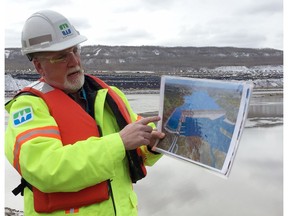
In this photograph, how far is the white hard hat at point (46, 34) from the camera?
1995 mm

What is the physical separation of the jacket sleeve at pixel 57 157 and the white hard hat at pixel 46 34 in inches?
14.5

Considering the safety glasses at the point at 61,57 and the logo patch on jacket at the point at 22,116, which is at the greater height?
the safety glasses at the point at 61,57

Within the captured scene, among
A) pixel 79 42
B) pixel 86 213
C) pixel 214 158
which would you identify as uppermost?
pixel 79 42

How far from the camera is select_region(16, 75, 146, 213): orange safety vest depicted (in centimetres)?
187

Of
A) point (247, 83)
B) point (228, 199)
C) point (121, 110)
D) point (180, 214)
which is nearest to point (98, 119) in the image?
point (121, 110)

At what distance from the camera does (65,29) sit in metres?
2.08

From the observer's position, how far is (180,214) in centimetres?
500

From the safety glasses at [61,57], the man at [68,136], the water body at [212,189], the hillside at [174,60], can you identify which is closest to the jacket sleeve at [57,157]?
the man at [68,136]

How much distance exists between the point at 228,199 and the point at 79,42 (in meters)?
3.94

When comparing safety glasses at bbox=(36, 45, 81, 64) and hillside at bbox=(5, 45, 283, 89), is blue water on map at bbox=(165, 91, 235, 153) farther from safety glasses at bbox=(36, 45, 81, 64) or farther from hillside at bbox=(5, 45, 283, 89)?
hillside at bbox=(5, 45, 283, 89)

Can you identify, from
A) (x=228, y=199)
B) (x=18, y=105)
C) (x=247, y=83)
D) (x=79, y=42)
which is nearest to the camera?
(x=247, y=83)

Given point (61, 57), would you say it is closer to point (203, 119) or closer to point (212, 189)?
point (203, 119)

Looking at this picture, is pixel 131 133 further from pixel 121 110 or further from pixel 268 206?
pixel 268 206

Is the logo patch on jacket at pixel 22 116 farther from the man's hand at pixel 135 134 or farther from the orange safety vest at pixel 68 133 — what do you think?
the man's hand at pixel 135 134
